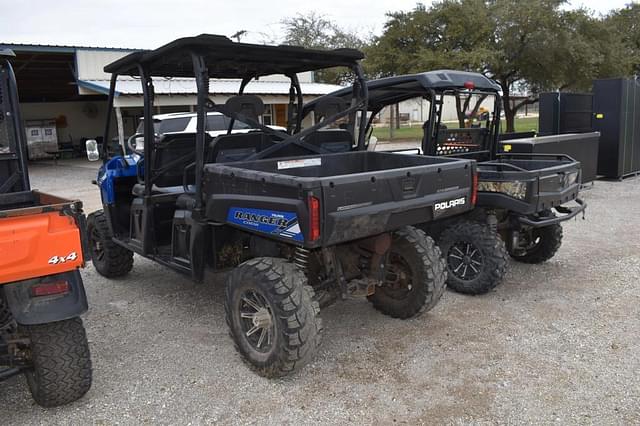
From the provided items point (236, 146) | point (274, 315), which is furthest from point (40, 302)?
point (236, 146)

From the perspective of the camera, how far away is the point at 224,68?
496 centimetres

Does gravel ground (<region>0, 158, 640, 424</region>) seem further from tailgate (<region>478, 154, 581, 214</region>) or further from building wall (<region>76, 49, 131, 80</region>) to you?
building wall (<region>76, 49, 131, 80</region>)

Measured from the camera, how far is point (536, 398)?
342 centimetres

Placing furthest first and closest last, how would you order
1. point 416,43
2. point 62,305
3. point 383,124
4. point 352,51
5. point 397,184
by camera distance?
point 383,124, point 416,43, point 352,51, point 397,184, point 62,305

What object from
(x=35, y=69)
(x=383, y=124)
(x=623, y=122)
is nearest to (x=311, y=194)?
(x=623, y=122)

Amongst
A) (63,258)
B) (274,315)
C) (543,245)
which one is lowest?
(543,245)

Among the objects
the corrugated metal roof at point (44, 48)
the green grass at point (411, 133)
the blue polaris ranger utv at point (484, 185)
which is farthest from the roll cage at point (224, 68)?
the green grass at point (411, 133)

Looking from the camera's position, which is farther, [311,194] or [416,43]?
[416,43]

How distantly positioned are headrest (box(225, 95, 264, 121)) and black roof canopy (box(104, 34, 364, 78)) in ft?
1.05

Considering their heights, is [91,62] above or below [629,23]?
below

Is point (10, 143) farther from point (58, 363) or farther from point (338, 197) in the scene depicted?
point (338, 197)

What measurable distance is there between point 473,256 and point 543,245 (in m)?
1.32

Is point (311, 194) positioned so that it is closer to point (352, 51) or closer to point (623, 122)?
point (352, 51)

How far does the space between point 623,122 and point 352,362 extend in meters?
10.8
